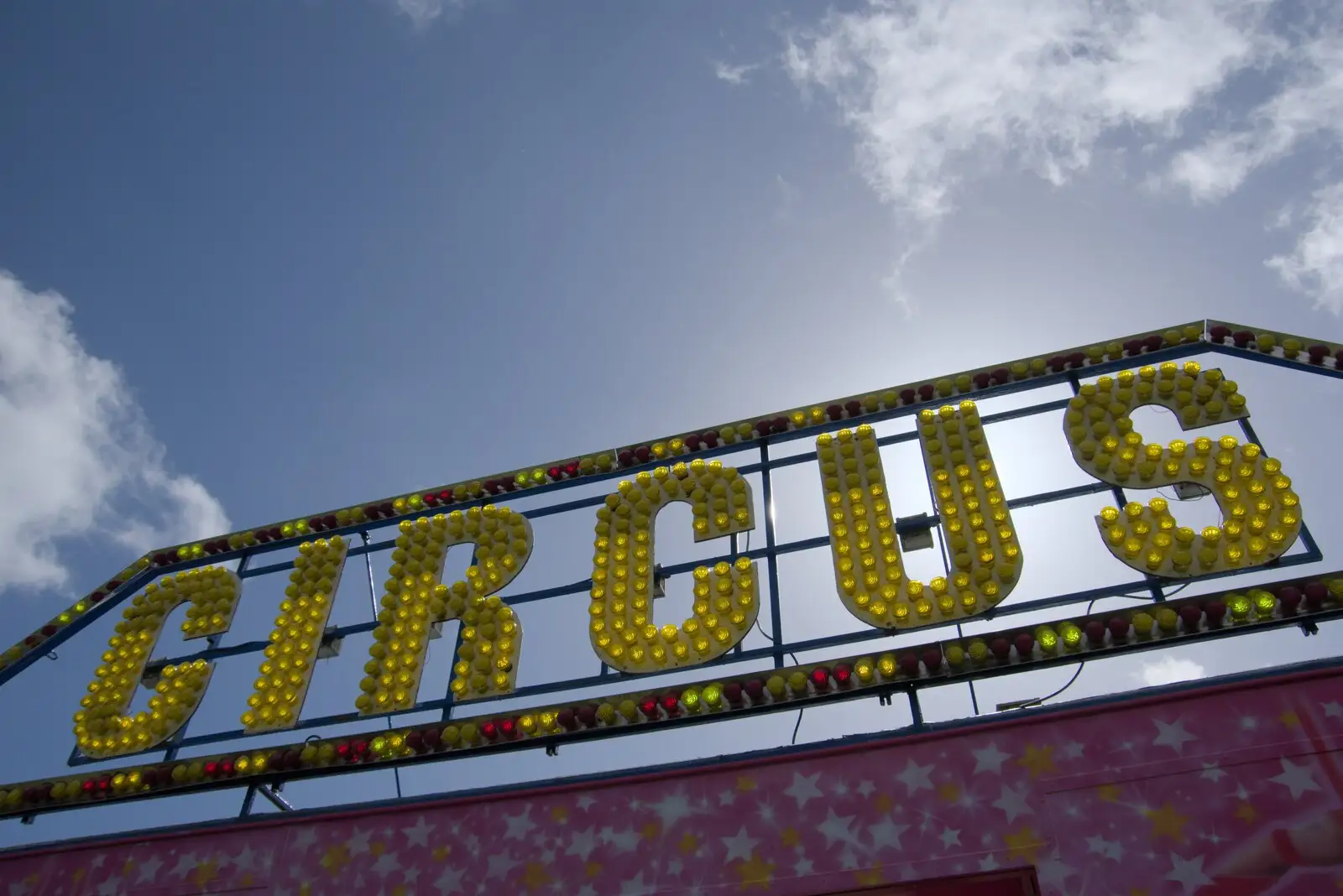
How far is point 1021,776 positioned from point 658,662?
11.5 ft

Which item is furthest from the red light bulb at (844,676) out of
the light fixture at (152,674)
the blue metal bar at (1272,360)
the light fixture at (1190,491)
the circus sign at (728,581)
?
the light fixture at (152,674)

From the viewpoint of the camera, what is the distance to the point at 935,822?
6945 mm

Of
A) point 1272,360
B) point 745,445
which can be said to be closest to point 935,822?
point 745,445

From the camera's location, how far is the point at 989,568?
28.4 ft

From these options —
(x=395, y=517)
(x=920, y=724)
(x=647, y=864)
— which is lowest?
(x=647, y=864)

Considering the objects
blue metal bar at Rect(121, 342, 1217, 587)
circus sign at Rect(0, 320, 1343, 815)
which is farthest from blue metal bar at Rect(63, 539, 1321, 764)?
blue metal bar at Rect(121, 342, 1217, 587)

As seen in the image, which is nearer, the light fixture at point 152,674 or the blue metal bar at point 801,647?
the blue metal bar at point 801,647

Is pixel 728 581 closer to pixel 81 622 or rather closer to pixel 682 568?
pixel 682 568

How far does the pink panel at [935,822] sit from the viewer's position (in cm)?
632

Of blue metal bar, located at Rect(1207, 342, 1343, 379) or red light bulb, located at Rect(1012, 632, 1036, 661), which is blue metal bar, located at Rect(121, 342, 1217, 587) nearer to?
blue metal bar, located at Rect(1207, 342, 1343, 379)

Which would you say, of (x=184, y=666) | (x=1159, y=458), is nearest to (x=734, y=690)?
(x=1159, y=458)

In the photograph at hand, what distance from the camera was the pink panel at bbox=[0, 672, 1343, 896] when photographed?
632 centimetres

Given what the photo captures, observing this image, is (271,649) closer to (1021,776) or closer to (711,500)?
(711,500)

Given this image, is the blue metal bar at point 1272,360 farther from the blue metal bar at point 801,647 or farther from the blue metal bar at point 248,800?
the blue metal bar at point 248,800
